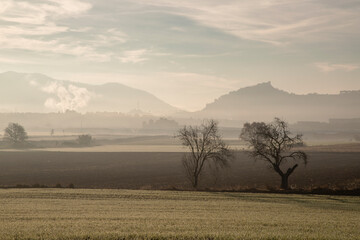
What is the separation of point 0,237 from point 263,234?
39.0 ft

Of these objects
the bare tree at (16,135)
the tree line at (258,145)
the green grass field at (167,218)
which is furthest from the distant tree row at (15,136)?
the green grass field at (167,218)

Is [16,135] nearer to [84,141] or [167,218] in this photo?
→ [84,141]

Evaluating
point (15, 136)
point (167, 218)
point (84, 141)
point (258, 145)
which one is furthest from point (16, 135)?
point (167, 218)

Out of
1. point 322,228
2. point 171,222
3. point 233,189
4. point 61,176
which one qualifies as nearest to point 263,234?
point 322,228

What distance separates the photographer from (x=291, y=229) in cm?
1997

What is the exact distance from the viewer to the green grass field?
17.6 metres

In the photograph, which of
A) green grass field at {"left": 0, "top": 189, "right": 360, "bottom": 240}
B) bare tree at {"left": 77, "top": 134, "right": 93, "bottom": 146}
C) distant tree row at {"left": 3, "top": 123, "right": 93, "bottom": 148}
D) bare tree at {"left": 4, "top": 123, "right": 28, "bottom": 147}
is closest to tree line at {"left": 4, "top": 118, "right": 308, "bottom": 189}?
green grass field at {"left": 0, "top": 189, "right": 360, "bottom": 240}

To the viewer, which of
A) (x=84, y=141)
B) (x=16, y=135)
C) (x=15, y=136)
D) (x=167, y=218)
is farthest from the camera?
(x=84, y=141)

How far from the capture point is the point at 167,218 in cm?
2381

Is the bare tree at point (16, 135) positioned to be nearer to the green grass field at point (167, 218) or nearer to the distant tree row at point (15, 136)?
the distant tree row at point (15, 136)

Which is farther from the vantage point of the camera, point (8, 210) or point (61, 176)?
point (61, 176)

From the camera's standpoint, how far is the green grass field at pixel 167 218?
17.6 meters

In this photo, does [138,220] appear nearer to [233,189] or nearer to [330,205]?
[330,205]

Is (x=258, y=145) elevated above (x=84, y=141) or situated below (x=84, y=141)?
below
